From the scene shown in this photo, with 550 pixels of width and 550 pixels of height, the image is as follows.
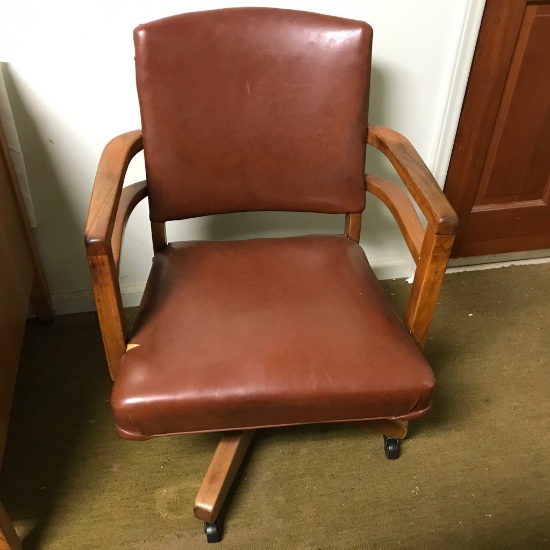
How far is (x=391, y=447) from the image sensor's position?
1.22 m

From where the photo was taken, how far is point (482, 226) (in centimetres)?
168

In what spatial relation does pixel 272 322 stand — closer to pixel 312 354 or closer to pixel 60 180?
pixel 312 354

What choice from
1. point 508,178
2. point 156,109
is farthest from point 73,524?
point 508,178

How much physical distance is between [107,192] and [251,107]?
34cm

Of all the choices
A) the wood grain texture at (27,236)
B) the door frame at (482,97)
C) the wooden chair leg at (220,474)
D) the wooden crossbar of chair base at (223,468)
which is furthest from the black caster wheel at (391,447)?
the wood grain texture at (27,236)

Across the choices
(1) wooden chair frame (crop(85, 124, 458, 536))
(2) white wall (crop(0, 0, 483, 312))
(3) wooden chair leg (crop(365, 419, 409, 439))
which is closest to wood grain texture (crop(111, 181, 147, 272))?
(1) wooden chair frame (crop(85, 124, 458, 536))

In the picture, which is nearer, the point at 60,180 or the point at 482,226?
the point at 60,180

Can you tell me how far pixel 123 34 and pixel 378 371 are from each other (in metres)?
0.87

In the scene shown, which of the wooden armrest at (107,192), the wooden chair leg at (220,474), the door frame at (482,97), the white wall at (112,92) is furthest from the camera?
the door frame at (482,97)

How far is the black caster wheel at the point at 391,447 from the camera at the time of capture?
1221 mm

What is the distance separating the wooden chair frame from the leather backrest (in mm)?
61

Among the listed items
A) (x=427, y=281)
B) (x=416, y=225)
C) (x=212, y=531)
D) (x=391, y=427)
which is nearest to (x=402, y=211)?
(x=416, y=225)

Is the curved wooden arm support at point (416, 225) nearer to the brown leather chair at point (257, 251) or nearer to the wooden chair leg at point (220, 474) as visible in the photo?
the brown leather chair at point (257, 251)

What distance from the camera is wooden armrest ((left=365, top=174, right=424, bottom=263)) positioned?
0.99 meters
